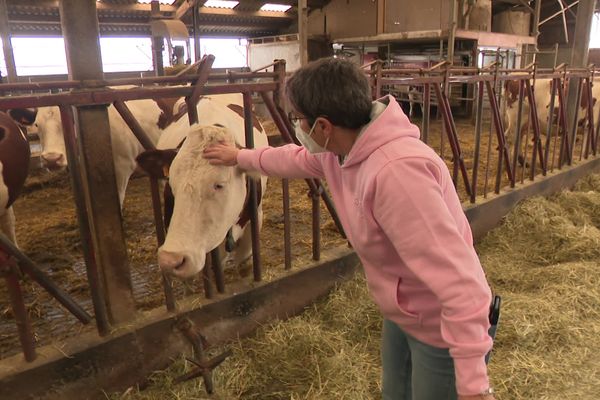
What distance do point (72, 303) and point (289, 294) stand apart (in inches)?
51.6

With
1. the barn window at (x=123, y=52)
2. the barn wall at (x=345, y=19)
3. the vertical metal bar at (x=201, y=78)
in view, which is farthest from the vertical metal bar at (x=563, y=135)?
the barn window at (x=123, y=52)

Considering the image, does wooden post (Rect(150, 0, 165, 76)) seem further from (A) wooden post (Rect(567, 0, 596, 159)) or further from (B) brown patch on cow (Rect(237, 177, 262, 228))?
(A) wooden post (Rect(567, 0, 596, 159))

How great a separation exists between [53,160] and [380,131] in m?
3.65

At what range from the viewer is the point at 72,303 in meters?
2.36

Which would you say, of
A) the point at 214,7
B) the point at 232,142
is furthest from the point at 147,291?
the point at 214,7

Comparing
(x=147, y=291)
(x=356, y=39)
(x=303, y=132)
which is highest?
(x=356, y=39)

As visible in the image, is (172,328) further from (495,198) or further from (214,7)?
(214,7)

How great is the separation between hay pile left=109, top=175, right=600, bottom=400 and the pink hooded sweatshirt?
1.17m

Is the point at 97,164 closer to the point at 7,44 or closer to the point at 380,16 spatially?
the point at 7,44

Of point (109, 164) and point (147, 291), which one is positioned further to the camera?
point (147, 291)

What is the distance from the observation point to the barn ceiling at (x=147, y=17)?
12703mm

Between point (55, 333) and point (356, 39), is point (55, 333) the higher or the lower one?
the lower one

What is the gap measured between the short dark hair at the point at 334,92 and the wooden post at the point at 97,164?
Result: 1272 mm

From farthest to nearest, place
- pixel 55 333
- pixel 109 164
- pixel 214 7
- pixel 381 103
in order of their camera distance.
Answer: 1. pixel 214 7
2. pixel 55 333
3. pixel 109 164
4. pixel 381 103
